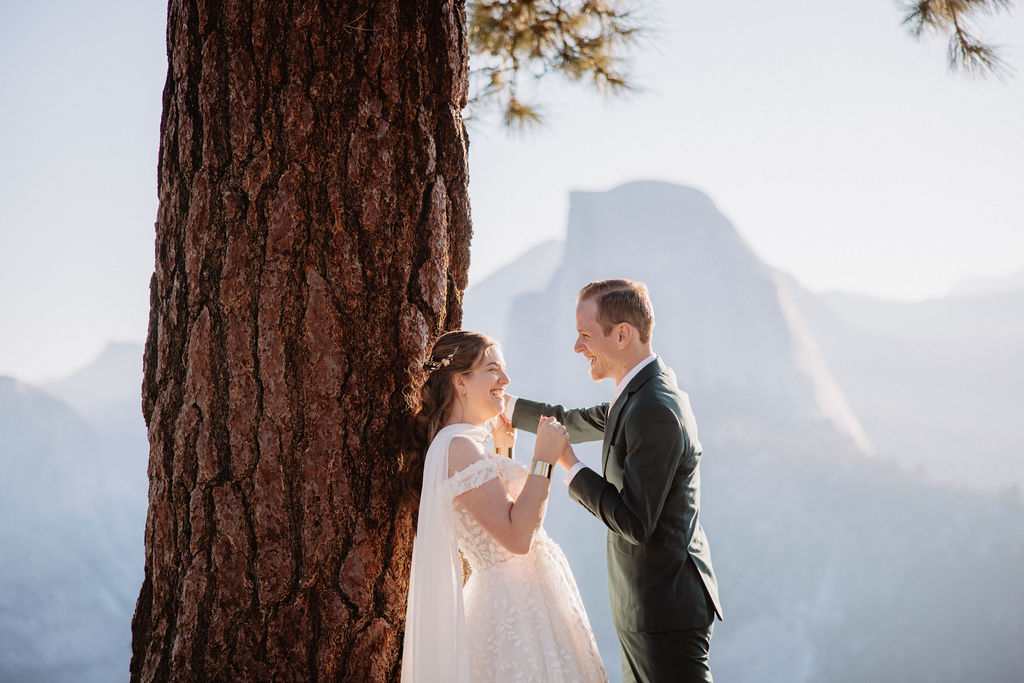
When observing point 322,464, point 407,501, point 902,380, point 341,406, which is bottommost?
point 902,380

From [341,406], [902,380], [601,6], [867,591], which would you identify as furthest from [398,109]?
[902,380]

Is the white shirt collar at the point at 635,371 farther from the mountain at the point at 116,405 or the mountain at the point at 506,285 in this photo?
the mountain at the point at 506,285

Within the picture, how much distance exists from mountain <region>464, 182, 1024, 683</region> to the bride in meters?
24.4

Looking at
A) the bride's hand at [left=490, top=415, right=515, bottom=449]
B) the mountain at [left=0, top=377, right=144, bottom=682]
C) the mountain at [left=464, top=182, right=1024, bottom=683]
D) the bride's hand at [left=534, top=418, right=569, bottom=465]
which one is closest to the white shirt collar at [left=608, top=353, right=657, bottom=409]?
the bride's hand at [left=534, top=418, right=569, bottom=465]

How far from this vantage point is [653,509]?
1.94m

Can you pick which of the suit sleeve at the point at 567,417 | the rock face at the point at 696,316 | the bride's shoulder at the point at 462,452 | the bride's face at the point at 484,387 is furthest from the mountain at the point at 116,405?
the bride's shoulder at the point at 462,452

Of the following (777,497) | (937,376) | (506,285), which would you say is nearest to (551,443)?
(777,497)

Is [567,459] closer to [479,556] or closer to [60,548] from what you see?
[479,556]

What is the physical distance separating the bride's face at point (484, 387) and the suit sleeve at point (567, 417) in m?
0.41

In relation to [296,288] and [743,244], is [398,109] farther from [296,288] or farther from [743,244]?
[743,244]

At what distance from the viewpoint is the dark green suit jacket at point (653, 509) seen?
1953 mm

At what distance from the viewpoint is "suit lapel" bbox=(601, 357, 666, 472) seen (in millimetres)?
2152

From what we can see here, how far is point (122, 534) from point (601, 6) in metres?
21.8

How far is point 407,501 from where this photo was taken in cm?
195
